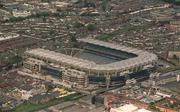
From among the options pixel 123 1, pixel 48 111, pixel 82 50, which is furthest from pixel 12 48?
pixel 123 1

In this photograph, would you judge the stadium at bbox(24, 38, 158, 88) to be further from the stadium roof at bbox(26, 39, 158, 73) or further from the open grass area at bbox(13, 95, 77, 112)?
the open grass area at bbox(13, 95, 77, 112)

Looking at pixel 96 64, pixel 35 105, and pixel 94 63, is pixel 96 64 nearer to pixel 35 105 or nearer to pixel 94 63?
pixel 94 63

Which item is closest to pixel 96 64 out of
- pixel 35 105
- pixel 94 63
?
pixel 94 63

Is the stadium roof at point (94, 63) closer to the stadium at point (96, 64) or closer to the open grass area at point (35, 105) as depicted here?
the stadium at point (96, 64)

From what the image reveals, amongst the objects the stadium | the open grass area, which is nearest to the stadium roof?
the stadium

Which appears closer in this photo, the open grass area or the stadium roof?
the open grass area

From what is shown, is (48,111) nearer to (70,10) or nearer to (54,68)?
(54,68)

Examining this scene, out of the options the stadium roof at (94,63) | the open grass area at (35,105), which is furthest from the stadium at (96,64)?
the open grass area at (35,105)

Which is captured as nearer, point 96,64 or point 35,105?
point 35,105
